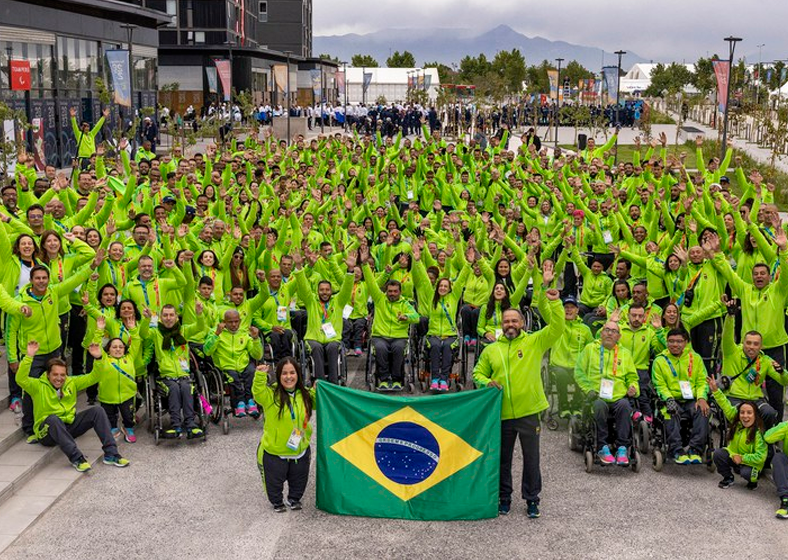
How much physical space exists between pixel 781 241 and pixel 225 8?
6984 centimetres

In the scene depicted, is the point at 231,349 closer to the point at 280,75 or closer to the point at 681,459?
the point at 681,459

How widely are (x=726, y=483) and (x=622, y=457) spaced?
1038mm

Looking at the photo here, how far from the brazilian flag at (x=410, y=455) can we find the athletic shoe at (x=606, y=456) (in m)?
1.58

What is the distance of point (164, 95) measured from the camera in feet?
200

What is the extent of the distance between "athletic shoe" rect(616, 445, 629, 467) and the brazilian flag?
1.70m

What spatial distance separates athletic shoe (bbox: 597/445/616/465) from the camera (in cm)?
1029

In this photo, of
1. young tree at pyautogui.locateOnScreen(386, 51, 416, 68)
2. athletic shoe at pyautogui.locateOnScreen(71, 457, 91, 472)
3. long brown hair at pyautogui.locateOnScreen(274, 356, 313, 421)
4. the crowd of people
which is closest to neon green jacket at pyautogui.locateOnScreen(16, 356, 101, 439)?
the crowd of people

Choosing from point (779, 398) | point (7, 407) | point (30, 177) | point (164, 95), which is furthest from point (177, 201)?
point (164, 95)

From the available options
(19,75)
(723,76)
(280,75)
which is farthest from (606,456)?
(280,75)

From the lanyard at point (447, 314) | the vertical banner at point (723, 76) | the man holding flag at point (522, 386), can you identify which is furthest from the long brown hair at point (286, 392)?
the vertical banner at point (723, 76)

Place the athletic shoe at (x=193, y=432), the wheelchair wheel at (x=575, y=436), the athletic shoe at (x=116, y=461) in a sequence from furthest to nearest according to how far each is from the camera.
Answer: the athletic shoe at (x=193, y=432) → the wheelchair wheel at (x=575, y=436) → the athletic shoe at (x=116, y=461)

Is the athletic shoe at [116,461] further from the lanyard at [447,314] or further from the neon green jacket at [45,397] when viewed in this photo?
Result: the lanyard at [447,314]

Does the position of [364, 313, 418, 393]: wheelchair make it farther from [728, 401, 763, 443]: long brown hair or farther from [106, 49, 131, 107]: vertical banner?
[106, 49, 131, 107]: vertical banner

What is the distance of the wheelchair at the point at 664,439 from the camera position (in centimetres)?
1041
